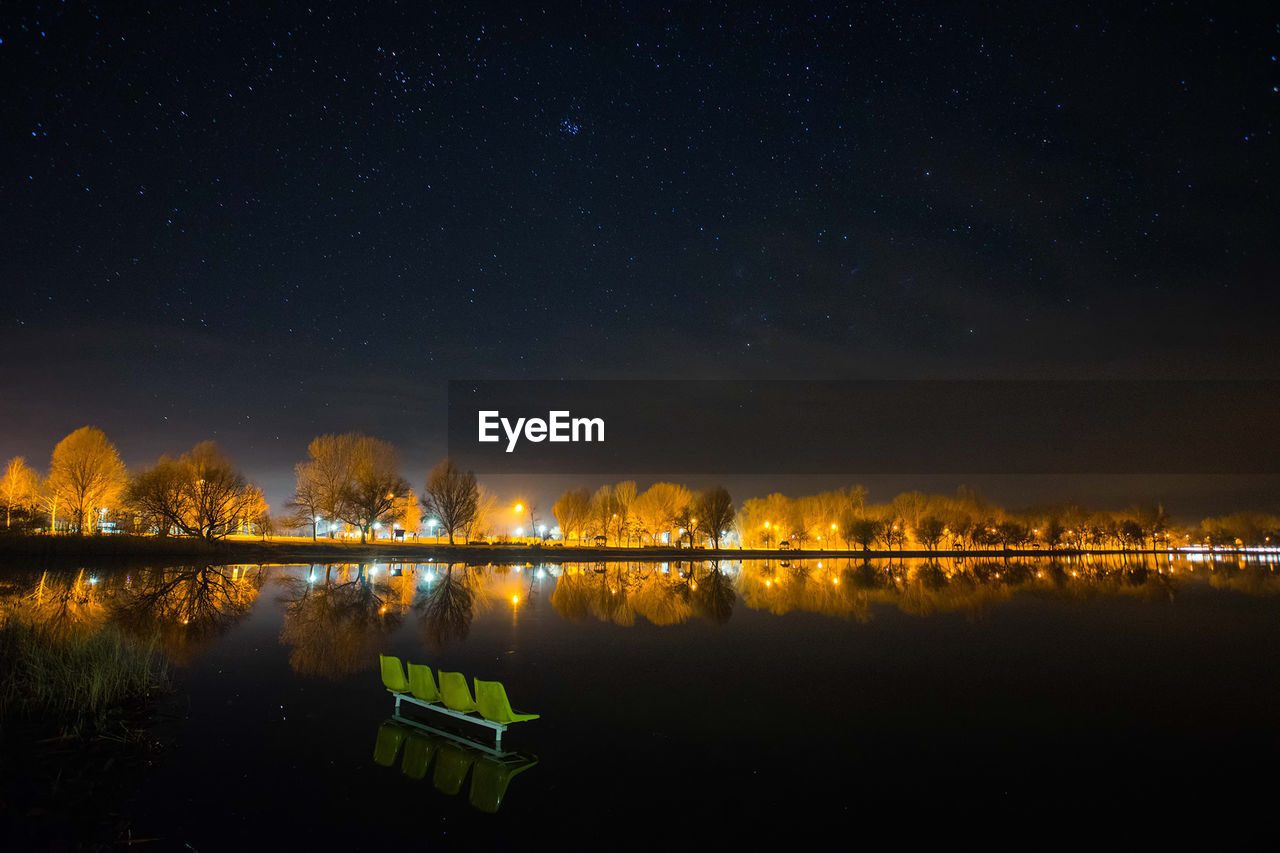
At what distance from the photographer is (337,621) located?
23047 mm

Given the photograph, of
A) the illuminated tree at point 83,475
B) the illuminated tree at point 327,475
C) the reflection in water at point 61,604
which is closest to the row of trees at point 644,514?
the illuminated tree at point 327,475

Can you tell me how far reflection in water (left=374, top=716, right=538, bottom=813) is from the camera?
8797 mm

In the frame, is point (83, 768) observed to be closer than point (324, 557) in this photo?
Yes

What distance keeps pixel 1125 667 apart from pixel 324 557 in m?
56.4

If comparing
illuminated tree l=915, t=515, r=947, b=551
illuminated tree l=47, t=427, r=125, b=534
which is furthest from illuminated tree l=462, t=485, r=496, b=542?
illuminated tree l=915, t=515, r=947, b=551

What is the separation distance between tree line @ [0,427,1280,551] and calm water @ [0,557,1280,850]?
40216mm

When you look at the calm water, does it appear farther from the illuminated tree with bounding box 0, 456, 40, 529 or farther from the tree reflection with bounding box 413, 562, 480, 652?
the illuminated tree with bounding box 0, 456, 40, 529

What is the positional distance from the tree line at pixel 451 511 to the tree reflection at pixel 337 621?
94.4ft

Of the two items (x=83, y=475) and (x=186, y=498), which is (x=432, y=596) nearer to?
(x=186, y=498)

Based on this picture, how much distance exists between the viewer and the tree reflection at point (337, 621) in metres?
16.8

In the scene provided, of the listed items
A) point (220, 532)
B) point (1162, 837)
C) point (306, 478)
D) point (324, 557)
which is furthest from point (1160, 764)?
point (306, 478)

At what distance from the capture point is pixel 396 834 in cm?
745

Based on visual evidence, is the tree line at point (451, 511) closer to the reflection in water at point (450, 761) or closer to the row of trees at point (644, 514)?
Answer: the row of trees at point (644, 514)

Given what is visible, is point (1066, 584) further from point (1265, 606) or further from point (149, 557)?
point (149, 557)
